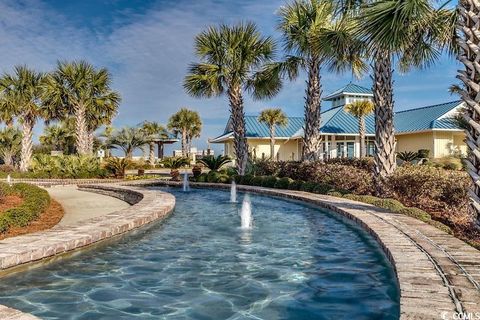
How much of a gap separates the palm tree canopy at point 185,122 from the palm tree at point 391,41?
44808mm

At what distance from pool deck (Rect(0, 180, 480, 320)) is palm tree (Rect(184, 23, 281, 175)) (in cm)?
1181

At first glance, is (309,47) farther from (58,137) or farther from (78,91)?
(58,137)

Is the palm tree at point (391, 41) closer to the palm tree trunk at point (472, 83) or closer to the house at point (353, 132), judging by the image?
the palm tree trunk at point (472, 83)

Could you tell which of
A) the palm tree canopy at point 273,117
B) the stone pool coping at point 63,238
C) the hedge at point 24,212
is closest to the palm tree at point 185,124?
the palm tree canopy at point 273,117

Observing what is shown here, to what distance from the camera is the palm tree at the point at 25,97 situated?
3169 centimetres

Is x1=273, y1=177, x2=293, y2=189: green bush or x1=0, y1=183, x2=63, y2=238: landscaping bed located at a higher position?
x1=273, y1=177, x2=293, y2=189: green bush

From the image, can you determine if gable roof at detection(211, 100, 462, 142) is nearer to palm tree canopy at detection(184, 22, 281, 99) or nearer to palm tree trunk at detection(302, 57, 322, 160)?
palm tree canopy at detection(184, 22, 281, 99)

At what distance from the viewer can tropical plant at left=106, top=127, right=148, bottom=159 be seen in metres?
49.5

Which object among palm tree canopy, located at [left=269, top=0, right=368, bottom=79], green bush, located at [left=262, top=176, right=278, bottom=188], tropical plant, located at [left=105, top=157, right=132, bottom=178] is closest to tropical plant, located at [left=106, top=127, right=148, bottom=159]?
tropical plant, located at [left=105, top=157, right=132, bottom=178]

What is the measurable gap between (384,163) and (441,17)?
14.1ft

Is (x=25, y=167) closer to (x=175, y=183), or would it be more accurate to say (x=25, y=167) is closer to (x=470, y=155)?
(x=175, y=183)

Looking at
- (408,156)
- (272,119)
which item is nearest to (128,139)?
(272,119)

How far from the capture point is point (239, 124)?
2200 centimetres

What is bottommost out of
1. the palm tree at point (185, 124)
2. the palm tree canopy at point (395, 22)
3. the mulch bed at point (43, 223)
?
the mulch bed at point (43, 223)
